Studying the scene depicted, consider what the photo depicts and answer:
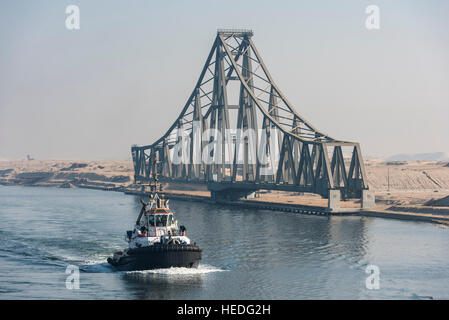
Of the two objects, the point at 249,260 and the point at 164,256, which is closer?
the point at 164,256

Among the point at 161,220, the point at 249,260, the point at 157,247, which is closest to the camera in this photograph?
the point at 157,247

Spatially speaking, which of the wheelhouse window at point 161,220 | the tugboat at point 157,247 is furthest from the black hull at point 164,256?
the wheelhouse window at point 161,220

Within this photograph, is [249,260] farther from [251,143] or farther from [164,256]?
[251,143]

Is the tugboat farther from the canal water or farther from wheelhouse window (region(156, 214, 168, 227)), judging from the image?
the canal water

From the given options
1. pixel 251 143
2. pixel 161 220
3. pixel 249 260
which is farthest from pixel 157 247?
pixel 251 143

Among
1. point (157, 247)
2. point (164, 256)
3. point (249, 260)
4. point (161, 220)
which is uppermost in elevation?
point (161, 220)

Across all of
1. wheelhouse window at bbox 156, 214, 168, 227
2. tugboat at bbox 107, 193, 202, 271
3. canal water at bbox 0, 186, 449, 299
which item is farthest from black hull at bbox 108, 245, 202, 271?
wheelhouse window at bbox 156, 214, 168, 227

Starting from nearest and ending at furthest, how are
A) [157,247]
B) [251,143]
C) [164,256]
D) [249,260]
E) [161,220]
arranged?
1. [164,256]
2. [157,247]
3. [161,220]
4. [249,260]
5. [251,143]

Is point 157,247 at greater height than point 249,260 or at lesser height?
greater
